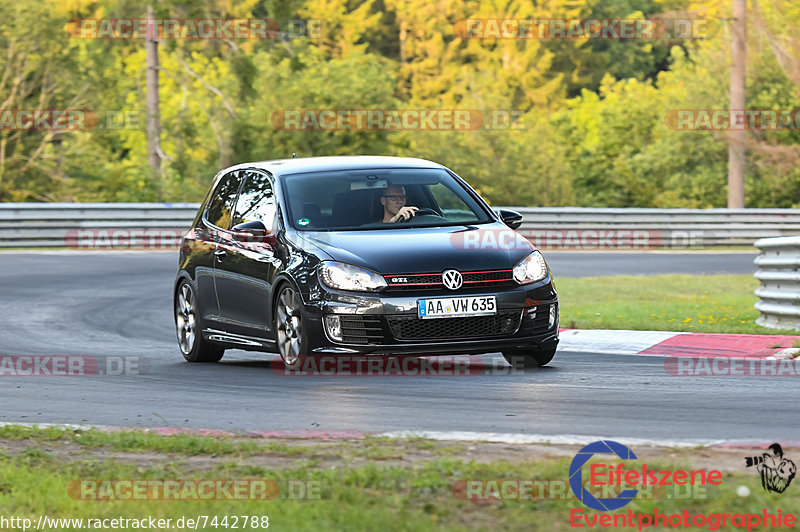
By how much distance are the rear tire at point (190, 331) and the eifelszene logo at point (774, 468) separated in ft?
21.5

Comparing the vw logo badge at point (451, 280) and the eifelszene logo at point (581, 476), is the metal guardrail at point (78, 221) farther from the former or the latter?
the eifelszene logo at point (581, 476)

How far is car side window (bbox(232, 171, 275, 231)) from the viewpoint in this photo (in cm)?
1134

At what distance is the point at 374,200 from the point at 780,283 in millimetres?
4567

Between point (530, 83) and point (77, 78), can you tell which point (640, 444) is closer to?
point (77, 78)

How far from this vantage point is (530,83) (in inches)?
2672

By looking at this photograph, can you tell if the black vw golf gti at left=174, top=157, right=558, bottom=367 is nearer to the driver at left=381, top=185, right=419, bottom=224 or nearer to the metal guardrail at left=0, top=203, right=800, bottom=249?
the driver at left=381, top=185, right=419, bottom=224

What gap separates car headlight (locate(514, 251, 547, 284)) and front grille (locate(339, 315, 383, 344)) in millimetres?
1093

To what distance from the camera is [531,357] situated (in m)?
11.2

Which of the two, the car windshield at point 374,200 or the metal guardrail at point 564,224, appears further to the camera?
the metal guardrail at point 564,224

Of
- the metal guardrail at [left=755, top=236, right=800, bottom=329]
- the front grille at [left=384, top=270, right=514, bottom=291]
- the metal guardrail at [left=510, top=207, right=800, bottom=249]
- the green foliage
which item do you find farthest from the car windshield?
the green foliage

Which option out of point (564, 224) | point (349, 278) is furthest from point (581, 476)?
point (564, 224)

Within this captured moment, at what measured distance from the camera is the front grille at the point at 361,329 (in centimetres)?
997

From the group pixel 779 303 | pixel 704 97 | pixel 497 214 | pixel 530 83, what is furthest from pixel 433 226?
pixel 530 83

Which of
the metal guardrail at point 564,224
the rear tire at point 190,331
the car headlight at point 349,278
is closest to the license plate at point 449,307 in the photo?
the car headlight at point 349,278
